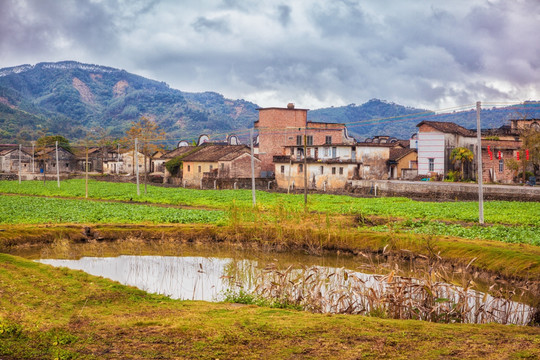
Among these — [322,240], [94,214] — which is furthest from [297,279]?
[94,214]

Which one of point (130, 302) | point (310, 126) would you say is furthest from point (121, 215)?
point (310, 126)

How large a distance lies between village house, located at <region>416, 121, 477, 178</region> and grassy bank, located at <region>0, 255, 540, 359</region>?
4605cm

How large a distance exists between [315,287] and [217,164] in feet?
172

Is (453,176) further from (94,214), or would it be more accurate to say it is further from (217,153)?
(94,214)

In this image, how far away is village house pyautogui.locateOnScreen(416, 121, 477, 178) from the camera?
54375mm

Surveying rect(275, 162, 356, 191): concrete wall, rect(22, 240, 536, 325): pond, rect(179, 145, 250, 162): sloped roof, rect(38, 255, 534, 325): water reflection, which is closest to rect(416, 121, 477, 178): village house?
rect(275, 162, 356, 191): concrete wall

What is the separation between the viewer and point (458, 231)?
23.2 m

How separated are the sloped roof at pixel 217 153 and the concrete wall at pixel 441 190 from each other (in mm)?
15863

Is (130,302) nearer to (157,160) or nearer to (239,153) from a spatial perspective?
→ (239,153)

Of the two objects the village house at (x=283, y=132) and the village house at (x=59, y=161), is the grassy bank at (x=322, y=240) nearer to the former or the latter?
the village house at (x=283, y=132)

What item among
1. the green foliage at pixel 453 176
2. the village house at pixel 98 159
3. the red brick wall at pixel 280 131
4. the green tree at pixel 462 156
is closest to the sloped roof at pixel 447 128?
the green tree at pixel 462 156

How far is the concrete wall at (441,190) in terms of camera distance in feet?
126

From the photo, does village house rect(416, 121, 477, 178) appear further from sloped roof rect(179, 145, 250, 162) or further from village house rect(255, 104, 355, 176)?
sloped roof rect(179, 145, 250, 162)

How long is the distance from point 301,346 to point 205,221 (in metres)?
19.5
